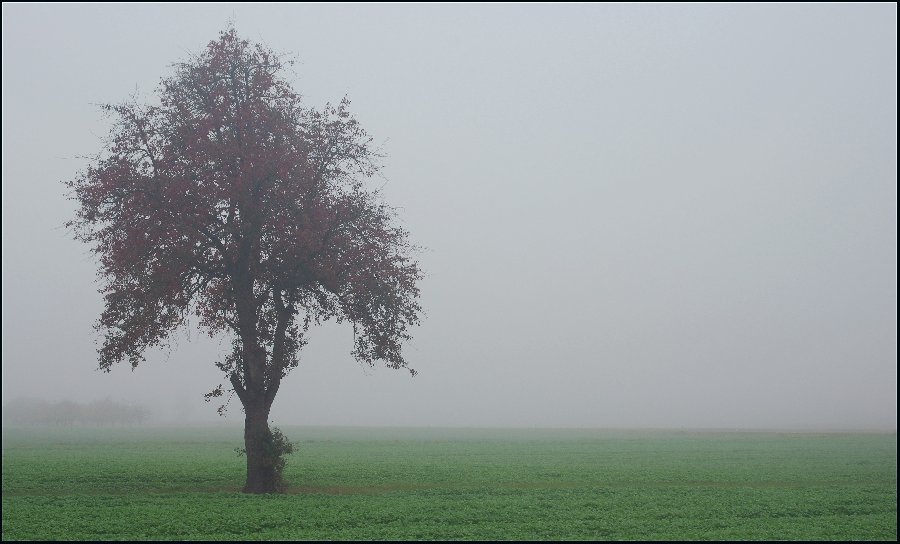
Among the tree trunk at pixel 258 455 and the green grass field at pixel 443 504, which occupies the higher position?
the tree trunk at pixel 258 455

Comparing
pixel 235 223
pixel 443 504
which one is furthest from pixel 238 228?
pixel 443 504

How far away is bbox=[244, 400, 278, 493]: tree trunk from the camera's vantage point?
28.0 meters

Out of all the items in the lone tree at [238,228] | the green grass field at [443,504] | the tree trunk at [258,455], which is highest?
the lone tree at [238,228]

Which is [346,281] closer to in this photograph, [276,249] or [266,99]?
[276,249]

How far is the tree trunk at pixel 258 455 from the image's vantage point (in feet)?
92.0

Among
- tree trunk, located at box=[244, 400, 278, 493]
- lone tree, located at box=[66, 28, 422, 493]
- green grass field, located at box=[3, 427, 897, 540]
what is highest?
lone tree, located at box=[66, 28, 422, 493]

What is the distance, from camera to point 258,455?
2811 centimetres

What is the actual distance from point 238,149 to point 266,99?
2762 millimetres

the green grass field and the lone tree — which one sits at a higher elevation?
the lone tree

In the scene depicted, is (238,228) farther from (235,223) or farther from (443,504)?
(443,504)

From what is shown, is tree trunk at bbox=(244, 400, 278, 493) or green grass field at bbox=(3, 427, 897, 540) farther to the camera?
tree trunk at bbox=(244, 400, 278, 493)

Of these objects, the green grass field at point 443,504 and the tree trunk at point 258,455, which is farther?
the tree trunk at point 258,455

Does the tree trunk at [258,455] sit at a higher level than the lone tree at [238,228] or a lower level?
lower

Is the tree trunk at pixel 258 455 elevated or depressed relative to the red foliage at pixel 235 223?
depressed
